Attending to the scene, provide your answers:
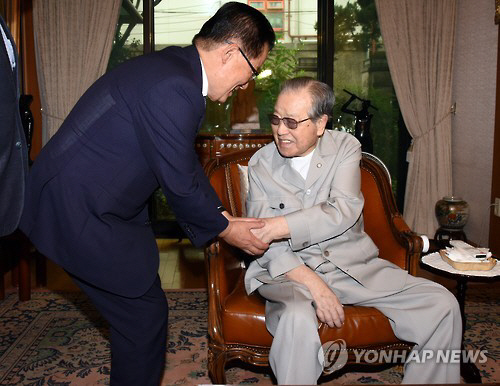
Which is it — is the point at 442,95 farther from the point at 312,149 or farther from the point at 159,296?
the point at 159,296

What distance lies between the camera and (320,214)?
87.4 inches

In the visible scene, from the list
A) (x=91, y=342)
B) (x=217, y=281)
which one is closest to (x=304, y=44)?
(x=91, y=342)

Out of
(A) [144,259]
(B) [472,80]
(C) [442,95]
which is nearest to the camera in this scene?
(A) [144,259]

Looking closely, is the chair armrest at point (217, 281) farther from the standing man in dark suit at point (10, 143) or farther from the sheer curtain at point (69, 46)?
the sheer curtain at point (69, 46)

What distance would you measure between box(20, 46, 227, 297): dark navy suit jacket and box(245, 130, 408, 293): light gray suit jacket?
553 mm

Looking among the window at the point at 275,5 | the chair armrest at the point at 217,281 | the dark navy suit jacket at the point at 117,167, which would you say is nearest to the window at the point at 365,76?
the window at the point at 275,5

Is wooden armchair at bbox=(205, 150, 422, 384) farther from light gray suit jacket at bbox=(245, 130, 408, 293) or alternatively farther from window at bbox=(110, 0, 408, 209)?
window at bbox=(110, 0, 408, 209)

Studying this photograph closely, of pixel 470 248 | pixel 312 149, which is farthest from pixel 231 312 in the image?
pixel 470 248

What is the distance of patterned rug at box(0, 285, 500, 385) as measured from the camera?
2.61 meters

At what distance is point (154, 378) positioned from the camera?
6.46ft

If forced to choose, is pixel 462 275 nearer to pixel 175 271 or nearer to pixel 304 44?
pixel 175 271

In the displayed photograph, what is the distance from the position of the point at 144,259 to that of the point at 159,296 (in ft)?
0.68

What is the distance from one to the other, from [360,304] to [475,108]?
3470 mm

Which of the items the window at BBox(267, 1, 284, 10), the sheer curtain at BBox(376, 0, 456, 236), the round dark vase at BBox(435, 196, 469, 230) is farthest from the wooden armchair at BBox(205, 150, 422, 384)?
the window at BBox(267, 1, 284, 10)
